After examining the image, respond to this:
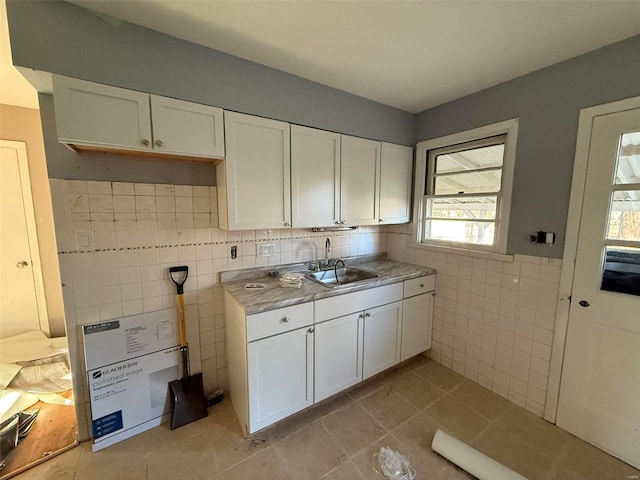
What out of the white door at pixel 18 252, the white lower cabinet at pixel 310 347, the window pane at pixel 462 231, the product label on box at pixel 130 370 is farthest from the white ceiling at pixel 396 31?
the white door at pixel 18 252

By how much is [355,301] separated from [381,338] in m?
0.48

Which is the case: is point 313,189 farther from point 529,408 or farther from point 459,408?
point 529,408

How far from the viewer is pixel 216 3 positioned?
127 cm

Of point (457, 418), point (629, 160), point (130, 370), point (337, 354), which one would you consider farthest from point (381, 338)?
point (629, 160)

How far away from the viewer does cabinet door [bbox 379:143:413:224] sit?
2.46 metres

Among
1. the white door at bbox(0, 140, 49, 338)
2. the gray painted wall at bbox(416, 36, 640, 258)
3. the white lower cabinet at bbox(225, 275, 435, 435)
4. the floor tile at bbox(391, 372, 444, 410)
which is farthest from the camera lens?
the white door at bbox(0, 140, 49, 338)

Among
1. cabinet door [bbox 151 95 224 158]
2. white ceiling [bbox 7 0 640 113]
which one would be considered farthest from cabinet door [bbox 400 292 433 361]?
cabinet door [bbox 151 95 224 158]

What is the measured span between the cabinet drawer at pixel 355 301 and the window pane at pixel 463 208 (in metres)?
0.87

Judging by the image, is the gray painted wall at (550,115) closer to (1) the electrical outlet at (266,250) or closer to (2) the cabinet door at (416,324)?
(2) the cabinet door at (416,324)

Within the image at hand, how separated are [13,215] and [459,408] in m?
4.35

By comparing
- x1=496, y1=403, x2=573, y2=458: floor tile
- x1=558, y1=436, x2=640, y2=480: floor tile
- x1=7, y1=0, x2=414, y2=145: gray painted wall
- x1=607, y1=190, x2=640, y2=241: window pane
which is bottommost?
x1=558, y1=436, x2=640, y2=480: floor tile

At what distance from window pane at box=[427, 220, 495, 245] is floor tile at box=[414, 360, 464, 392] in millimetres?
1238

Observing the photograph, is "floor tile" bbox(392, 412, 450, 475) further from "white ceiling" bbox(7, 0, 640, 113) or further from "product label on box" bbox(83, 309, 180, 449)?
"white ceiling" bbox(7, 0, 640, 113)

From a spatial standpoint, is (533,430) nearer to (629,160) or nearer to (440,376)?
(440,376)
